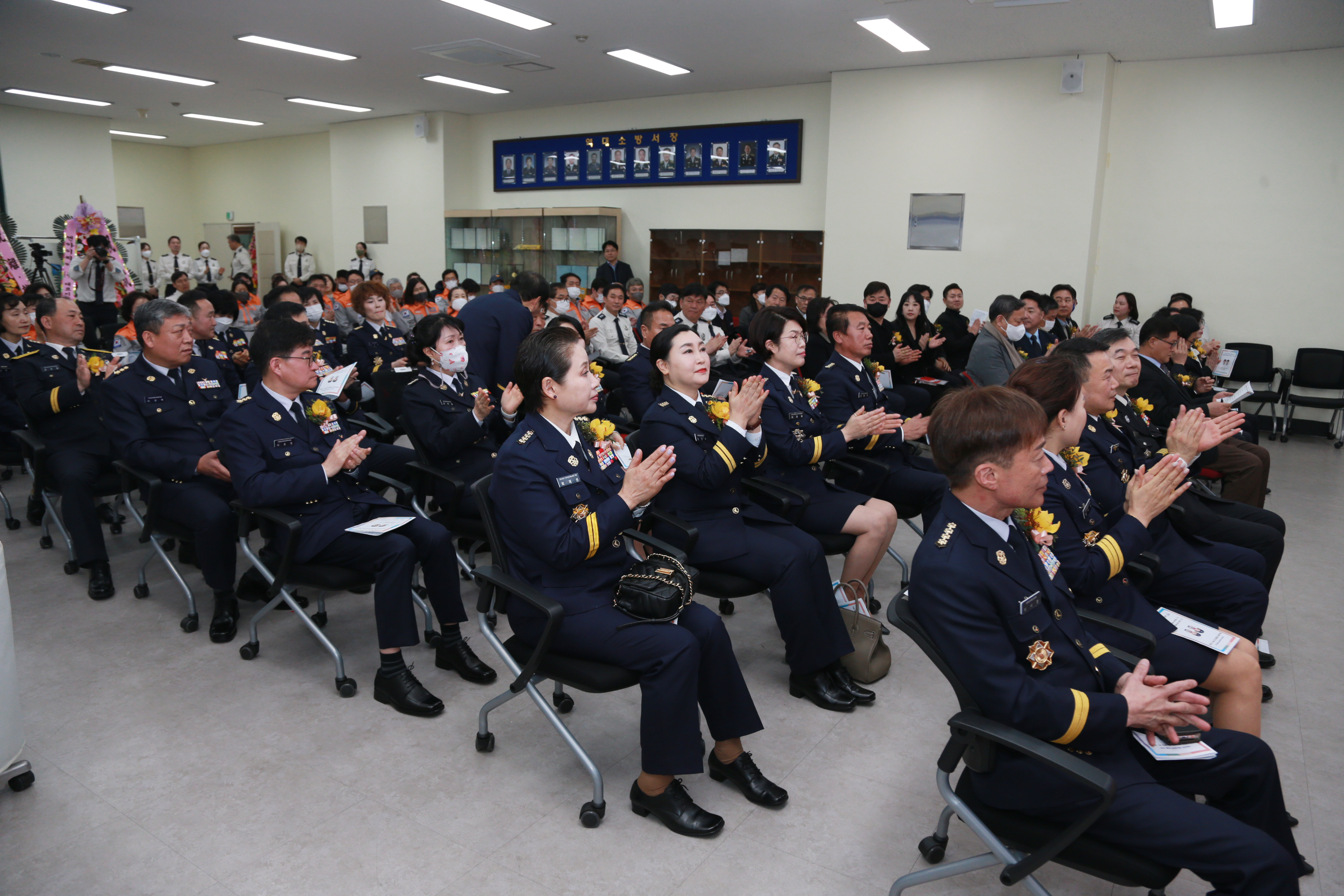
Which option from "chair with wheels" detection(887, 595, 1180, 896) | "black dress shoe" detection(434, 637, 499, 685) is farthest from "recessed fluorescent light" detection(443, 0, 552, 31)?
"chair with wheels" detection(887, 595, 1180, 896)

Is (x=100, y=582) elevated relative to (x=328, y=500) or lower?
lower

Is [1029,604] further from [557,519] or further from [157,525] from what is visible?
[157,525]

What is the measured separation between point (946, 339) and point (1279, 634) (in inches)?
176

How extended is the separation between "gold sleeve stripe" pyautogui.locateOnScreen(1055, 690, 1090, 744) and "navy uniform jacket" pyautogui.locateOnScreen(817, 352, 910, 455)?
7.28 ft

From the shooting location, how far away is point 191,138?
54.8 feet

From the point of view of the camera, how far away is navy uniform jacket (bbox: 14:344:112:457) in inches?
163

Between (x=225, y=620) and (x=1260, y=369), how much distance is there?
9437mm

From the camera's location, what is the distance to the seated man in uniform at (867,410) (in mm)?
3877

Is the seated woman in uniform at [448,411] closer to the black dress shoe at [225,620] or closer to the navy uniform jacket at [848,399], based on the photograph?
the black dress shoe at [225,620]

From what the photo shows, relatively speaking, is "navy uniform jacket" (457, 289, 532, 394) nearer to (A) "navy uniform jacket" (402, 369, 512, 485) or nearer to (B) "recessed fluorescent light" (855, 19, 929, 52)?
(A) "navy uniform jacket" (402, 369, 512, 485)

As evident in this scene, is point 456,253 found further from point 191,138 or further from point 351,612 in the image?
point 351,612

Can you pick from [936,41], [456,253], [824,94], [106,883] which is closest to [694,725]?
[106,883]

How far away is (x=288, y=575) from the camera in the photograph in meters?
3.04

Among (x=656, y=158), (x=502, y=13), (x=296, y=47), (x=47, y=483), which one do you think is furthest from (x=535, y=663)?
(x=656, y=158)
